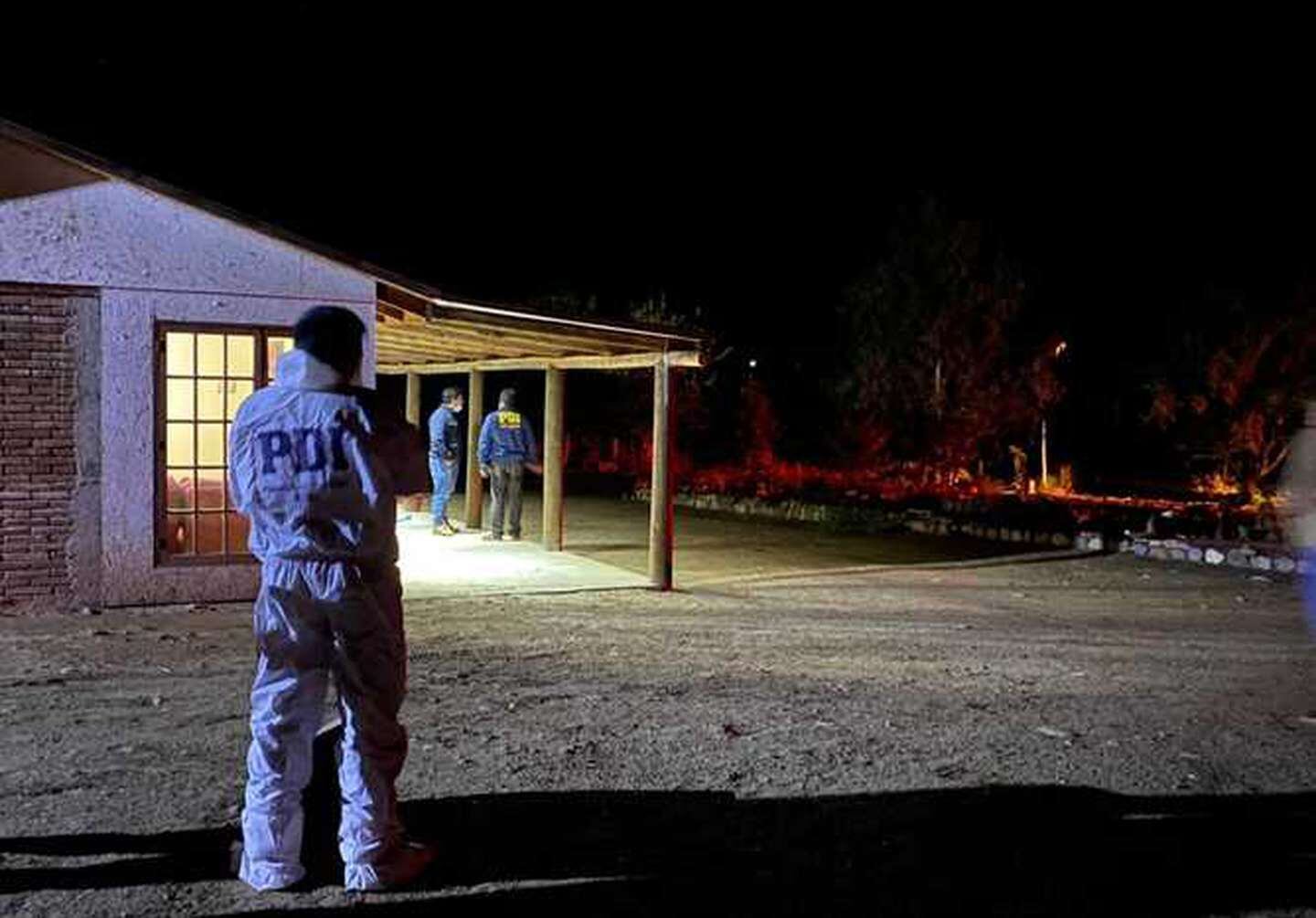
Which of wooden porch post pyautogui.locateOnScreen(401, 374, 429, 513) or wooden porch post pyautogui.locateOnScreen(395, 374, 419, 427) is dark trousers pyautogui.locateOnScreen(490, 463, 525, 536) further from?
wooden porch post pyautogui.locateOnScreen(395, 374, 419, 427)

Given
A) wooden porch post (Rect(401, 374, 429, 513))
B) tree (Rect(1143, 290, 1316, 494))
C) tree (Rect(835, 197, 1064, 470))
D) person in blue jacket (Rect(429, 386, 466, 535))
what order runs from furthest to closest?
tree (Rect(835, 197, 1064, 470)) < wooden porch post (Rect(401, 374, 429, 513)) < tree (Rect(1143, 290, 1316, 494)) < person in blue jacket (Rect(429, 386, 466, 535))

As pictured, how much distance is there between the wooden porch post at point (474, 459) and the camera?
17.8 metres

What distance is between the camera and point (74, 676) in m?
8.10

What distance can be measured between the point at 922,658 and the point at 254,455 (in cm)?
583

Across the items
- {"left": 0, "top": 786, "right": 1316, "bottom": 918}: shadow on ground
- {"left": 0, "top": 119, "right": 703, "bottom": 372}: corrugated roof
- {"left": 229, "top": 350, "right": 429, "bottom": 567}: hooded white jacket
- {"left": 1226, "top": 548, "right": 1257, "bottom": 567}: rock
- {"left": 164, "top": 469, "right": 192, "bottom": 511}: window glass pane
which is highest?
{"left": 0, "top": 119, "right": 703, "bottom": 372}: corrugated roof

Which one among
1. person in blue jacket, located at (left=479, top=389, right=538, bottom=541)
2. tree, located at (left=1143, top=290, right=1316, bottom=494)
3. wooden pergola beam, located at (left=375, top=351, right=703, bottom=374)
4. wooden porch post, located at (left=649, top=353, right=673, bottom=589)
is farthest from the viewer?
tree, located at (left=1143, top=290, right=1316, bottom=494)

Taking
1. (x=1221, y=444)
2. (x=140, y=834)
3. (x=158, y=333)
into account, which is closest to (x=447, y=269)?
(x=1221, y=444)

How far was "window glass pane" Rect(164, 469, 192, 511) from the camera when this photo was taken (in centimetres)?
1071

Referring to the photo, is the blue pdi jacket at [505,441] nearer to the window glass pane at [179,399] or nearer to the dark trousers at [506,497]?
the dark trousers at [506,497]

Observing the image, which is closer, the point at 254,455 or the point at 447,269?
the point at 254,455

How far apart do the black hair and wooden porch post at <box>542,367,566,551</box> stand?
1071 cm

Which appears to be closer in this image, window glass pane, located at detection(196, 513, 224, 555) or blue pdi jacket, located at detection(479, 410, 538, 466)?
window glass pane, located at detection(196, 513, 224, 555)

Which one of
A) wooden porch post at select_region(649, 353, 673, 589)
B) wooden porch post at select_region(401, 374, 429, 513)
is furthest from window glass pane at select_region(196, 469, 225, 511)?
wooden porch post at select_region(401, 374, 429, 513)

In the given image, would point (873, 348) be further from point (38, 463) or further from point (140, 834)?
point (140, 834)
